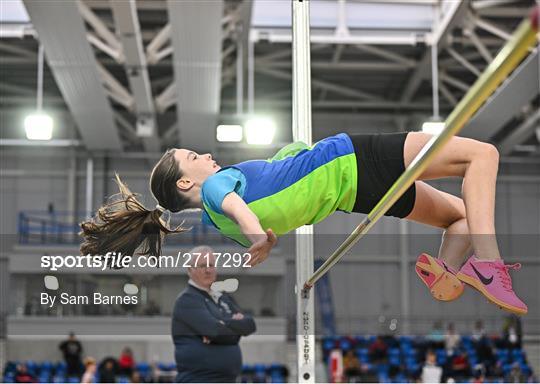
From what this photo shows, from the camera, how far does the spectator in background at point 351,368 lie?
1163 centimetres

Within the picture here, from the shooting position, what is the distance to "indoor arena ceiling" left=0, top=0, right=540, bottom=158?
9391 millimetres

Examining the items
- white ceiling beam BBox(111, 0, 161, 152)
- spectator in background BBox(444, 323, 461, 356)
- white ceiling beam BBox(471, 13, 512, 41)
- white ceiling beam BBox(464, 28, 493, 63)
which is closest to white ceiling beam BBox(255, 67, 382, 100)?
white ceiling beam BBox(111, 0, 161, 152)

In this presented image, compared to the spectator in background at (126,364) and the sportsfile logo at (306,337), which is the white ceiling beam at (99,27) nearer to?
the spectator in background at (126,364)

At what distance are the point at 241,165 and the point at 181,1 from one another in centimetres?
478

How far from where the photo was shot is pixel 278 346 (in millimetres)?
13258

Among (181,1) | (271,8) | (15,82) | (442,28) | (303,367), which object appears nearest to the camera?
(303,367)

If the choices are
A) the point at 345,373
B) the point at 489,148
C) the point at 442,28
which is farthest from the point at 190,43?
the point at 489,148

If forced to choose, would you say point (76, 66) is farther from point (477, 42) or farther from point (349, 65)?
point (477, 42)

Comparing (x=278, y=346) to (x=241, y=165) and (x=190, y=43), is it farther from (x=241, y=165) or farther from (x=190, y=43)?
(x=241, y=165)

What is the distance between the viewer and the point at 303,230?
333 centimetres

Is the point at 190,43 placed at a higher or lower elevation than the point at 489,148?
higher

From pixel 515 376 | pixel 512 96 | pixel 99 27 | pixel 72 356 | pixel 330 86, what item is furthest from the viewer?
pixel 330 86

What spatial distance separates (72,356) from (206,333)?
7.66 metres

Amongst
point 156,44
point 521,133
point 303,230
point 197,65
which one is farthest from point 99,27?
point 521,133
